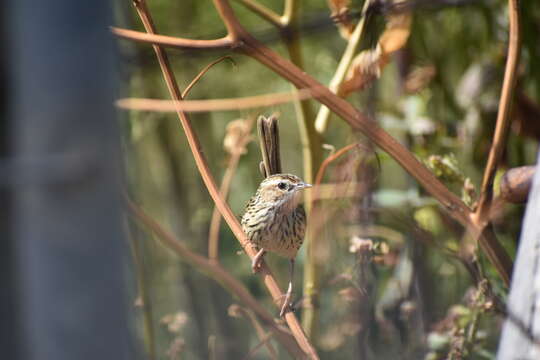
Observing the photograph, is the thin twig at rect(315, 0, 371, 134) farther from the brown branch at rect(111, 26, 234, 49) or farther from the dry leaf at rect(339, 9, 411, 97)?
the brown branch at rect(111, 26, 234, 49)

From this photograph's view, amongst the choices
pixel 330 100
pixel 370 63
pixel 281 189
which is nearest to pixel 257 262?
pixel 281 189

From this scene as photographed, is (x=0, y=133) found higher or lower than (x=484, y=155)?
higher

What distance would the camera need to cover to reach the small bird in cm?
83

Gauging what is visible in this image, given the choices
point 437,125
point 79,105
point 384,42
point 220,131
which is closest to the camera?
point 79,105

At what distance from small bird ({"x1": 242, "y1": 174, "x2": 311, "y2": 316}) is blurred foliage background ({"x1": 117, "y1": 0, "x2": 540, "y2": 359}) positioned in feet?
0.40

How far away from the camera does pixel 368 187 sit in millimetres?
1030

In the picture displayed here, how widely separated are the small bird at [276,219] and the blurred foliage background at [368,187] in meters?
0.12

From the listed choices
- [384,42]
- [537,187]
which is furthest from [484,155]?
[537,187]

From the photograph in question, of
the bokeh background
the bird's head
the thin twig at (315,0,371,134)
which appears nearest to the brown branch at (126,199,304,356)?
the bokeh background

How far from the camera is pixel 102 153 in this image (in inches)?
19.2

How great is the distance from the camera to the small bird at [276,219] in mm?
832

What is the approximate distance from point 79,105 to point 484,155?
4.31 feet

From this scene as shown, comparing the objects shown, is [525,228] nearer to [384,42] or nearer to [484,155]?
[384,42]

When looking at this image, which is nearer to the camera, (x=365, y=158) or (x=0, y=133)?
(x=0, y=133)
